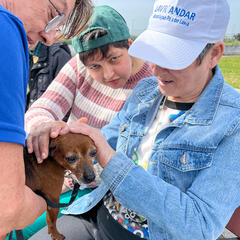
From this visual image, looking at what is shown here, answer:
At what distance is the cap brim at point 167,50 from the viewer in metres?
1.10

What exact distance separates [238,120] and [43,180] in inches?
38.1

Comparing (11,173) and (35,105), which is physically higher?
(11,173)

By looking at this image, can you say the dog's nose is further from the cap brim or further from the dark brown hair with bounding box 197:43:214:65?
the dark brown hair with bounding box 197:43:214:65

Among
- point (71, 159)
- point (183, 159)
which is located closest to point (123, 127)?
point (71, 159)

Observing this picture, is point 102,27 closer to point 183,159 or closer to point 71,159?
point 71,159

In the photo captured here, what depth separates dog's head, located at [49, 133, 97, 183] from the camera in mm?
1267

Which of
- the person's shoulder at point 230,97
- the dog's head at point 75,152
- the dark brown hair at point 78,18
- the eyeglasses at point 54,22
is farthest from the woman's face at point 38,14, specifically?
the person's shoulder at point 230,97

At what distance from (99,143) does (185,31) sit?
62 centimetres

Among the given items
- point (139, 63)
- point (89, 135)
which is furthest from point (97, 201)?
point (139, 63)

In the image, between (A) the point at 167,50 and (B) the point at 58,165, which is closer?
(A) the point at 167,50

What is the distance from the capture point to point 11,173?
2.53ft

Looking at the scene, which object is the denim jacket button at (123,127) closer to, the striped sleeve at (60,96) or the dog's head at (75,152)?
the dog's head at (75,152)

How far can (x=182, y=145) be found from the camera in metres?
1.13

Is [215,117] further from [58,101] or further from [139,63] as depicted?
[58,101]
